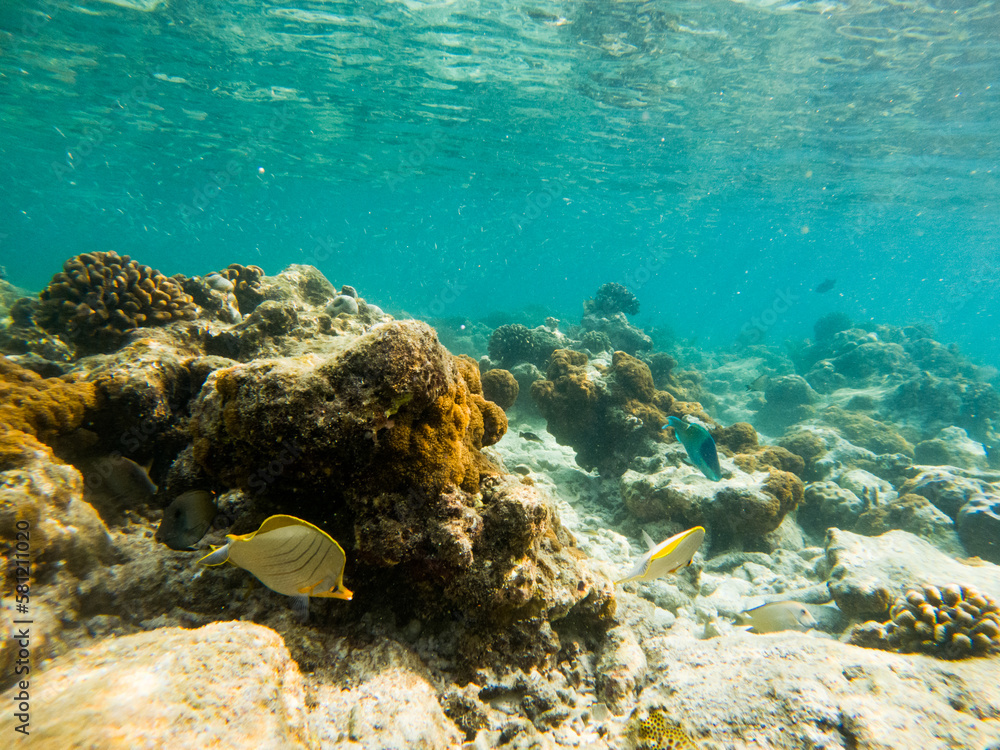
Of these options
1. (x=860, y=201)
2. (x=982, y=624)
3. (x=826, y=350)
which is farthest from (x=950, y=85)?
(x=982, y=624)

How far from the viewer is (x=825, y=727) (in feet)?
6.87

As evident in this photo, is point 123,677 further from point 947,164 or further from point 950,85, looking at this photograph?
point 947,164

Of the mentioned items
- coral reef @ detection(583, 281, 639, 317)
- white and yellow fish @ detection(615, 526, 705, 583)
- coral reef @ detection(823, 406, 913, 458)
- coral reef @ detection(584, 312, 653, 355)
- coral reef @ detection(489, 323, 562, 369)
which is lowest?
white and yellow fish @ detection(615, 526, 705, 583)

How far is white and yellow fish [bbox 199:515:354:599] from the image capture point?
5.19 feet

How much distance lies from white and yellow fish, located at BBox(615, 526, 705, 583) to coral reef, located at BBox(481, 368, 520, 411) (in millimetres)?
4784

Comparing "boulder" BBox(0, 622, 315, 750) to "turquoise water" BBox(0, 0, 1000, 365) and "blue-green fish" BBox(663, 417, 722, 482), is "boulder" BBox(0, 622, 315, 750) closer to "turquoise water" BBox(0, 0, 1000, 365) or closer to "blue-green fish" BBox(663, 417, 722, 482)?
"blue-green fish" BBox(663, 417, 722, 482)

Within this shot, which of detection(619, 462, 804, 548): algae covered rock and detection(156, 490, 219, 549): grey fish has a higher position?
detection(619, 462, 804, 548): algae covered rock

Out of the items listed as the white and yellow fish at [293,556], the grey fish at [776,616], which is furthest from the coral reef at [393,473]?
the grey fish at [776,616]

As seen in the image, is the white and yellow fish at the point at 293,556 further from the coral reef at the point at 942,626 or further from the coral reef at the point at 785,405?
the coral reef at the point at 785,405

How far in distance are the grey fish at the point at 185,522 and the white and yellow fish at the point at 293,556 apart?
1.05m

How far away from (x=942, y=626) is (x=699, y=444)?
228 cm

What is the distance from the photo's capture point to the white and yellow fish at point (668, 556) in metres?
2.38

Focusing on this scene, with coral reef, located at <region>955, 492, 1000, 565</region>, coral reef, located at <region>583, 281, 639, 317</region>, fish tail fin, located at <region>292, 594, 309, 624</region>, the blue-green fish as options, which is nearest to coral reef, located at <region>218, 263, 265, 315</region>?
fish tail fin, located at <region>292, 594, 309, 624</region>

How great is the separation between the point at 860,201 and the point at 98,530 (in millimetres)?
41074
